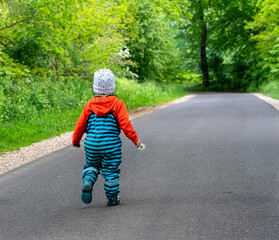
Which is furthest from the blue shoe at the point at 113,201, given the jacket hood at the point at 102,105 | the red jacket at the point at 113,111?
the jacket hood at the point at 102,105

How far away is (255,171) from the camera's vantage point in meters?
6.59

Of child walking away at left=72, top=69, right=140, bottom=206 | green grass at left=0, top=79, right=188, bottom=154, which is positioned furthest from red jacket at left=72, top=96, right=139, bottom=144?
green grass at left=0, top=79, right=188, bottom=154

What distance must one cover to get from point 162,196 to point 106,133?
44.9 inches

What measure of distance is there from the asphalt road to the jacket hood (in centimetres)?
113

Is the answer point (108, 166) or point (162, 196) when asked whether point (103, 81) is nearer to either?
point (108, 166)

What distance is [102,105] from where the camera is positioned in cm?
494

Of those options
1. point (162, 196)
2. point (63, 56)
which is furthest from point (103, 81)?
point (63, 56)

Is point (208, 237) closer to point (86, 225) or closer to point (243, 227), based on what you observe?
point (243, 227)

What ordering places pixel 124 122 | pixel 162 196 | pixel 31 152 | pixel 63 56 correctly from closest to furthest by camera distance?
pixel 124 122
pixel 162 196
pixel 31 152
pixel 63 56

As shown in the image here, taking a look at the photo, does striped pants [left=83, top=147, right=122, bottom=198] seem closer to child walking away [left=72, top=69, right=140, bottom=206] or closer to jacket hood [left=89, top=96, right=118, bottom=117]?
child walking away [left=72, top=69, right=140, bottom=206]

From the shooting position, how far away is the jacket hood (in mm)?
4895

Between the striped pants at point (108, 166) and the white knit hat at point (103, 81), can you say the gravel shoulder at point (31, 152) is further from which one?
the white knit hat at point (103, 81)

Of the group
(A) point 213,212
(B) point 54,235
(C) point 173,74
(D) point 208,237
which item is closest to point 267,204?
(A) point 213,212

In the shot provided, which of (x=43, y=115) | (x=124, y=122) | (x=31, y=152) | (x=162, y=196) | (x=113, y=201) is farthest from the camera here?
(x=43, y=115)
